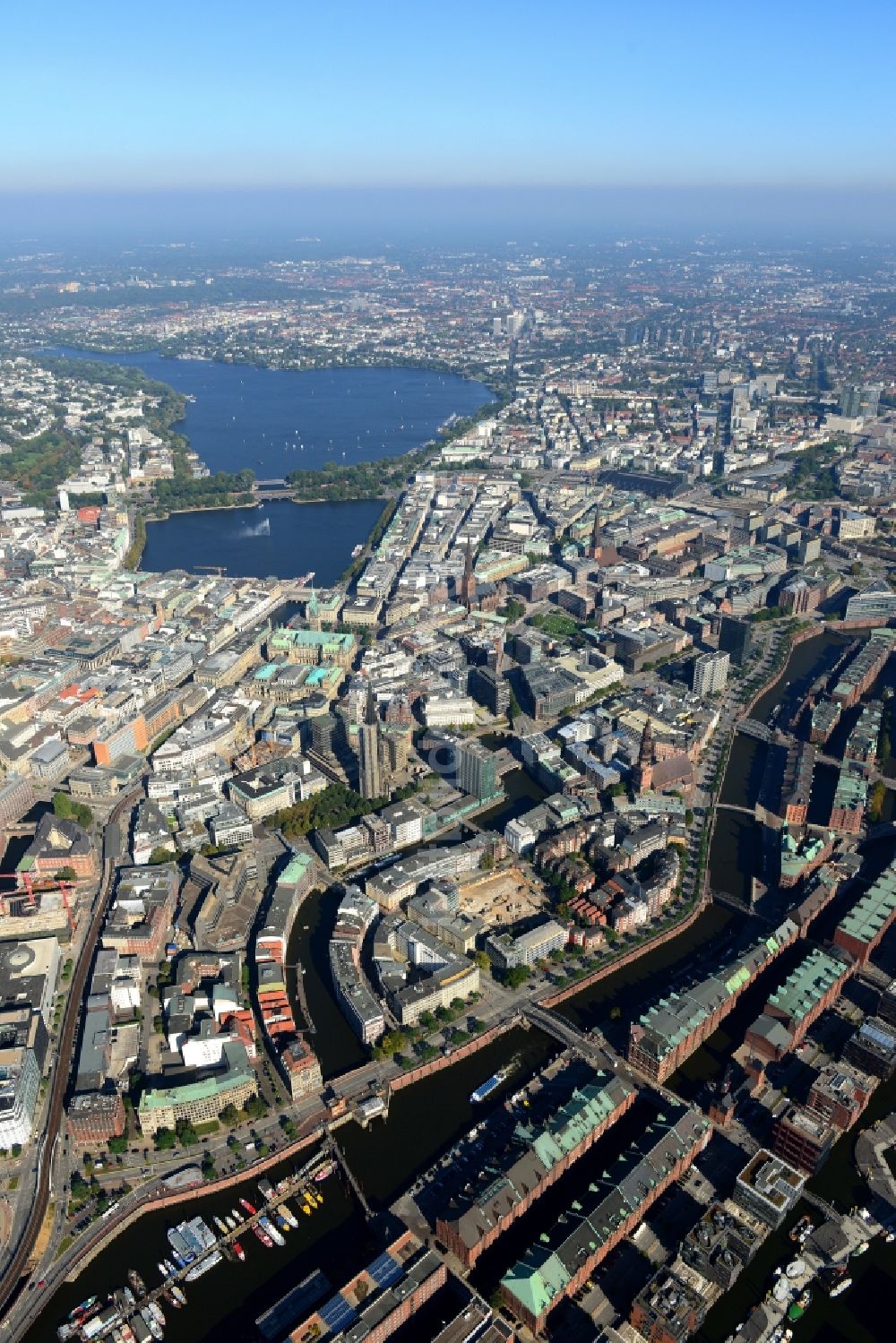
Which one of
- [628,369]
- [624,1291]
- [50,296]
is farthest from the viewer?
[50,296]

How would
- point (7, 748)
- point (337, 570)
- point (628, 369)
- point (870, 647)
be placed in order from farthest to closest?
point (628, 369)
point (337, 570)
point (870, 647)
point (7, 748)

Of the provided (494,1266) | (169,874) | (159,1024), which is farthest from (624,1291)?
(169,874)

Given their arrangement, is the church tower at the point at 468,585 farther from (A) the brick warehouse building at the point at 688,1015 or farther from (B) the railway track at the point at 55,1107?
(A) the brick warehouse building at the point at 688,1015

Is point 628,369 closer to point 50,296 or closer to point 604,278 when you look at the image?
point 604,278

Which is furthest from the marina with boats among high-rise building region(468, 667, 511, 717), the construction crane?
high-rise building region(468, 667, 511, 717)

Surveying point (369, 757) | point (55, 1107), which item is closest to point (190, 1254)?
point (55, 1107)

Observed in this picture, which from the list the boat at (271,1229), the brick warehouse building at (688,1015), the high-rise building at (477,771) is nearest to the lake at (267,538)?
the high-rise building at (477,771)
